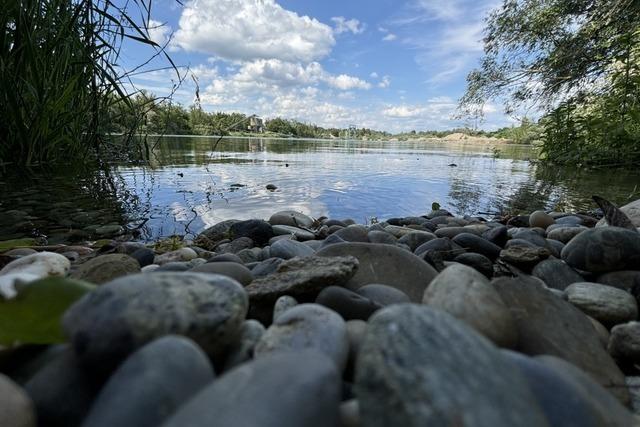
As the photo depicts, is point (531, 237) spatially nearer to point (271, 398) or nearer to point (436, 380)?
point (436, 380)

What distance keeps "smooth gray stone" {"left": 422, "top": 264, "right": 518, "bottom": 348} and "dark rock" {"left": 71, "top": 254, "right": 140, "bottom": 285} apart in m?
1.41

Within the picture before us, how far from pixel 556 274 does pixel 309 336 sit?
162cm

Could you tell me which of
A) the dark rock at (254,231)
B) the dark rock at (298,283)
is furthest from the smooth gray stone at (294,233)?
the dark rock at (298,283)

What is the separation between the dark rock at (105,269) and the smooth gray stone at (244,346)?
0.95m

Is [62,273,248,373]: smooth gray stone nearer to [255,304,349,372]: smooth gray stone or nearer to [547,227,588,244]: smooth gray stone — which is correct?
[255,304,349,372]: smooth gray stone

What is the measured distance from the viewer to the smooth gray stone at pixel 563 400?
2.24 ft

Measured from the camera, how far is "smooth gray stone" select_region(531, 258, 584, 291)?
182cm

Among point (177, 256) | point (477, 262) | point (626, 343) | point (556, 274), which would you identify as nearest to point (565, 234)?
point (556, 274)

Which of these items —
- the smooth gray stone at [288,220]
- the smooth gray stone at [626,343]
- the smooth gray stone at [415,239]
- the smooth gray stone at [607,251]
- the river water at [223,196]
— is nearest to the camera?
the smooth gray stone at [626,343]

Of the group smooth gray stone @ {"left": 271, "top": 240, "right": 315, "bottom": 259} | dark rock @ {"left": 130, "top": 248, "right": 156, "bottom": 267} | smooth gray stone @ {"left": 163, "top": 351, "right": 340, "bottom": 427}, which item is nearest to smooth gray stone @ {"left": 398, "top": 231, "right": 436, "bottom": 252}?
smooth gray stone @ {"left": 271, "top": 240, "right": 315, "bottom": 259}


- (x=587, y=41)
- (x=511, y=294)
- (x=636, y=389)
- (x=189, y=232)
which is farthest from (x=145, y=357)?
(x=587, y=41)

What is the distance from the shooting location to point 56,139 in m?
4.97

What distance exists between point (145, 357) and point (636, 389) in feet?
4.52

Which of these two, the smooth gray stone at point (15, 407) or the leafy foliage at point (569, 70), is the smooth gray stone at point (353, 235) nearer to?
the smooth gray stone at point (15, 407)
